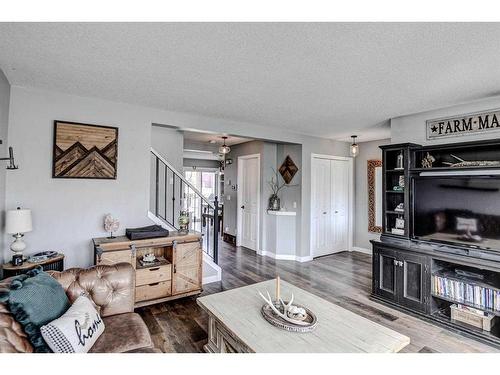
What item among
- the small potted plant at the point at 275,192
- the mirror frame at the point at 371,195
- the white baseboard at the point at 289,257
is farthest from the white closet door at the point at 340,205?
the small potted plant at the point at 275,192

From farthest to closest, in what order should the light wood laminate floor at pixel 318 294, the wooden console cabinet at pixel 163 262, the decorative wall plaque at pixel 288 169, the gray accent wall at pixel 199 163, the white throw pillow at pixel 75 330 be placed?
1. the gray accent wall at pixel 199 163
2. the decorative wall plaque at pixel 288 169
3. the wooden console cabinet at pixel 163 262
4. the light wood laminate floor at pixel 318 294
5. the white throw pillow at pixel 75 330

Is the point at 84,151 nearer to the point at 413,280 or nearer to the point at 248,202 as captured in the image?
the point at 248,202

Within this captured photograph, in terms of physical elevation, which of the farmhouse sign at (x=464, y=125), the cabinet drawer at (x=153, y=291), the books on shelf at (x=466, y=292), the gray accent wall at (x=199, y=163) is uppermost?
the gray accent wall at (x=199, y=163)

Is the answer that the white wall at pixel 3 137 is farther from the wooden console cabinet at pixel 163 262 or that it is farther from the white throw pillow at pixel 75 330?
the white throw pillow at pixel 75 330

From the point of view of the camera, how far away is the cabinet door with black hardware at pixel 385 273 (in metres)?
3.26

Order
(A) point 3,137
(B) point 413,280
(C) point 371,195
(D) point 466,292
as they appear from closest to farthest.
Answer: (A) point 3,137 → (D) point 466,292 → (B) point 413,280 → (C) point 371,195

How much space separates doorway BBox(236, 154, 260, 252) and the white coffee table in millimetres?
3655

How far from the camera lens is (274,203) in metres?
5.61

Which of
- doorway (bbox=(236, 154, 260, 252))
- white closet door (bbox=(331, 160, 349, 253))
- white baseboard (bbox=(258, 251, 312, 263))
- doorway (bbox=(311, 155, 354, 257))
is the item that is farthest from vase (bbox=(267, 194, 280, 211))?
white closet door (bbox=(331, 160, 349, 253))

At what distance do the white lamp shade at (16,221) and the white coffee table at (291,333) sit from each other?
5.99 feet

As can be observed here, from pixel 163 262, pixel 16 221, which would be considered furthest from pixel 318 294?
pixel 16 221

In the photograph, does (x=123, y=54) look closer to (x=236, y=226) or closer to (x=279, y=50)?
(x=279, y=50)

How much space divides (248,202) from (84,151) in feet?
12.2

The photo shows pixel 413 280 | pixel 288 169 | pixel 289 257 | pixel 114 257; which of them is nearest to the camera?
pixel 114 257
